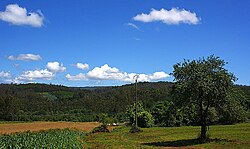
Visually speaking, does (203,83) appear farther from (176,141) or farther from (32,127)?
(32,127)

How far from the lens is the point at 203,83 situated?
40500 mm

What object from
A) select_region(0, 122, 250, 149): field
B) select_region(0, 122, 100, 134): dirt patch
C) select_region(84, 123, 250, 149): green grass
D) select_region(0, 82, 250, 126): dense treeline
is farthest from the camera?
select_region(0, 82, 250, 126): dense treeline

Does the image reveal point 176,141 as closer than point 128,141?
Yes

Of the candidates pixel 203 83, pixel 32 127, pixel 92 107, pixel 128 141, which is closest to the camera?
pixel 203 83

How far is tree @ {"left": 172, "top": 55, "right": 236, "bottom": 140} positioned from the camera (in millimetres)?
40812

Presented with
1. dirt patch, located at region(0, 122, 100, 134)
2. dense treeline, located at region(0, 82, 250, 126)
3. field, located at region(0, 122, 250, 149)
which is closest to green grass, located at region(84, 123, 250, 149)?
field, located at region(0, 122, 250, 149)

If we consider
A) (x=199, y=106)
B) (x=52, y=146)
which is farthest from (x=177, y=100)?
(x=52, y=146)

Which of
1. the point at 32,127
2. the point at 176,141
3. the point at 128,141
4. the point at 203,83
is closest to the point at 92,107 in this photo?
the point at 32,127

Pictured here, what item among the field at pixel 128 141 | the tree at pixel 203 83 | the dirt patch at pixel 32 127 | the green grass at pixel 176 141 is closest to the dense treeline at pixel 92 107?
the dirt patch at pixel 32 127

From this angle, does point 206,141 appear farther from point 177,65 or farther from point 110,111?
point 110,111

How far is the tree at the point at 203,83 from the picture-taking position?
40812mm

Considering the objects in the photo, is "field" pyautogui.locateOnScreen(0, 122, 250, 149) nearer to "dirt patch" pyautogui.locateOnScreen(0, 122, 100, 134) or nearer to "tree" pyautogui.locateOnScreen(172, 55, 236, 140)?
"tree" pyautogui.locateOnScreen(172, 55, 236, 140)

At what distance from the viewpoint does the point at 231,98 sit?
4200 centimetres

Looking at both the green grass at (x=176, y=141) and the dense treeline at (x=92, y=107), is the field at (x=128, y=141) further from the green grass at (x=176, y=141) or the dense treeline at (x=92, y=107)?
the dense treeline at (x=92, y=107)
